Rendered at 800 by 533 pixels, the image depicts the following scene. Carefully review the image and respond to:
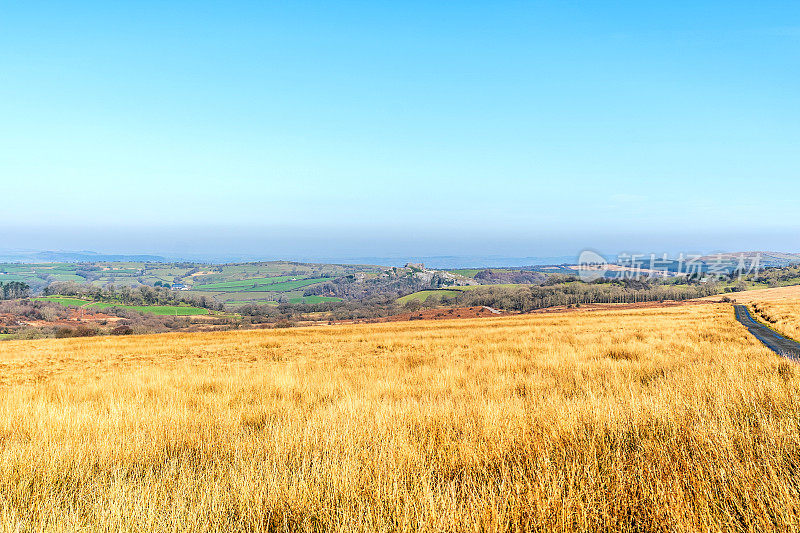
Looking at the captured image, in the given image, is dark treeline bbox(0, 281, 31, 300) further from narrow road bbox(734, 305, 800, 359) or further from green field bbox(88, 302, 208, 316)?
narrow road bbox(734, 305, 800, 359)

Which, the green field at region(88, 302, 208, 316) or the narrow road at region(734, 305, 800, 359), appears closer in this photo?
the narrow road at region(734, 305, 800, 359)


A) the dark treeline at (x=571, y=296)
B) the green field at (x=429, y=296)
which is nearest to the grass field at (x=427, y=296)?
the green field at (x=429, y=296)

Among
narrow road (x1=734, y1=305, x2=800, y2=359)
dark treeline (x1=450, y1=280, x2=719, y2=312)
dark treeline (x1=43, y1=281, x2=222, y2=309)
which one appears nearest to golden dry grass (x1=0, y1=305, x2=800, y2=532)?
narrow road (x1=734, y1=305, x2=800, y2=359)

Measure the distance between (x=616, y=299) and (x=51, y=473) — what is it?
142422 mm

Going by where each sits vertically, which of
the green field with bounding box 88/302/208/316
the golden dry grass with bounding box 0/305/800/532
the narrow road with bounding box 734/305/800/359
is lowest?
the green field with bounding box 88/302/208/316

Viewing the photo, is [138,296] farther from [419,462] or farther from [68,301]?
[419,462]

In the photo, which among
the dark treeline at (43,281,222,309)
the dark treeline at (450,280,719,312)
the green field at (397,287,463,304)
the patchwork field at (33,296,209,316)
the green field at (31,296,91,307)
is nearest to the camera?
the dark treeline at (450,280,719,312)

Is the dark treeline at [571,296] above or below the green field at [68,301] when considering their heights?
above

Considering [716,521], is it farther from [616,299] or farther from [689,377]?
[616,299]

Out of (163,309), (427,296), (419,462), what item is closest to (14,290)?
(163,309)

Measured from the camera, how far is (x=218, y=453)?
4.43 metres

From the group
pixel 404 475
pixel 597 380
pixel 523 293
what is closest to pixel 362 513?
pixel 404 475

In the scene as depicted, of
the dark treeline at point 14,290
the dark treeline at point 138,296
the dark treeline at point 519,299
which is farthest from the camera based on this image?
the dark treeline at point 14,290

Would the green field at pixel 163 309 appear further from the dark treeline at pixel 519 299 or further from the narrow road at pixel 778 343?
the narrow road at pixel 778 343
